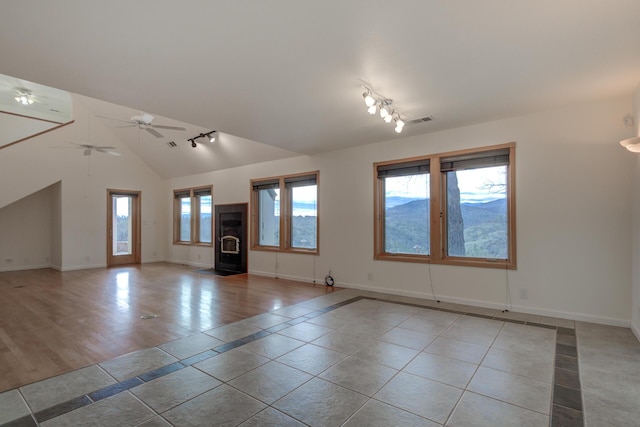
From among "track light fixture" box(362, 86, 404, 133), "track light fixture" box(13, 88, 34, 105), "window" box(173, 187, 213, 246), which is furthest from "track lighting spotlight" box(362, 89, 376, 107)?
"track light fixture" box(13, 88, 34, 105)

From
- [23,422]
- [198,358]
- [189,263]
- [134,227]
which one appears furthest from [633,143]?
[134,227]

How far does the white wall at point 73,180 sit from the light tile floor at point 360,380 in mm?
6895

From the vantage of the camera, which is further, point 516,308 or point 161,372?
point 516,308

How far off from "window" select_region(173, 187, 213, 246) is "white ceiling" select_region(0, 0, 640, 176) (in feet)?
17.7

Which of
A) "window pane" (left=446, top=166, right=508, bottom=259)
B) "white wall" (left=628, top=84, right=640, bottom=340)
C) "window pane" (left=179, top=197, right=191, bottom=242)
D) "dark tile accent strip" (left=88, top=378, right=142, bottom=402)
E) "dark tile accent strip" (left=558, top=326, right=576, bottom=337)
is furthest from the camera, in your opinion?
"window pane" (left=179, top=197, right=191, bottom=242)

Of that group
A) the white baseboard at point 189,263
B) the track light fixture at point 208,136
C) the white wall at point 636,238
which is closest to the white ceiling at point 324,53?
the white wall at point 636,238

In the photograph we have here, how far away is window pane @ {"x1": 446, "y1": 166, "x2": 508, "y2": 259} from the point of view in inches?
176

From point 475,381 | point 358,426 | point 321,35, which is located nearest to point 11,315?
point 358,426

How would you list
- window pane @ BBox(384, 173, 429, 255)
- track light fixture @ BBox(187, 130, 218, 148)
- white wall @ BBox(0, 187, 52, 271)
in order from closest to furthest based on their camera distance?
1. window pane @ BBox(384, 173, 429, 255)
2. track light fixture @ BBox(187, 130, 218, 148)
3. white wall @ BBox(0, 187, 52, 271)

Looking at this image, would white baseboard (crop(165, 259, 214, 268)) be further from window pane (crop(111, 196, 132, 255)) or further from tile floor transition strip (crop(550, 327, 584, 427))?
tile floor transition strip (crop(550, 327, 584, 427))

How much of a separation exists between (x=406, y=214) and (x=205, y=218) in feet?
20.2

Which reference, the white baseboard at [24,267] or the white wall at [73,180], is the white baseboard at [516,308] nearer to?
the white wall at [73,180]

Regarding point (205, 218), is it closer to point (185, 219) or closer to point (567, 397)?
point (185, 219)

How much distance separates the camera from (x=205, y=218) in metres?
9.21
